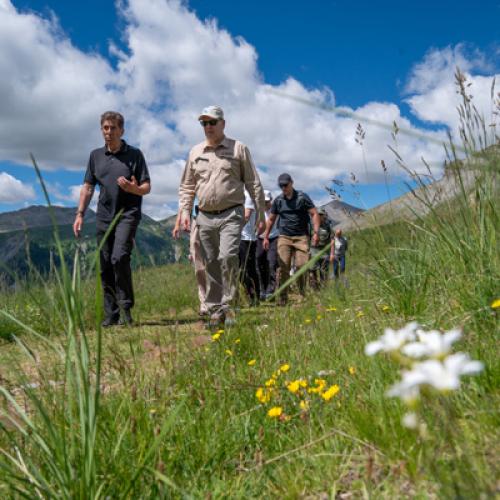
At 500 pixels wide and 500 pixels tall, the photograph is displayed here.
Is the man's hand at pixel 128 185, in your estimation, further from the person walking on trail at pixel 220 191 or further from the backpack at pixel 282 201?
the backpack at pixel 282 201

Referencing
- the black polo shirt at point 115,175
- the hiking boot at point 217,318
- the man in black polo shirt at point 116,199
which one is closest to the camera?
the hiking boot at point 217,318

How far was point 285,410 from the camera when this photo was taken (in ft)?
7.37

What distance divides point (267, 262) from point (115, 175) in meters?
4.72

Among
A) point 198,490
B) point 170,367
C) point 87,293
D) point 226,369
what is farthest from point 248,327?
point 87,293

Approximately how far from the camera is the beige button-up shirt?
549cm

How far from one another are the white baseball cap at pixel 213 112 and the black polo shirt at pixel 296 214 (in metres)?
3.64

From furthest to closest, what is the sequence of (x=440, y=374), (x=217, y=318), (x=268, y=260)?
(x=268, y=260) < (x=217, y=318) < (x=440, y=374)

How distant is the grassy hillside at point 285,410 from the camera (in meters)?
1.32

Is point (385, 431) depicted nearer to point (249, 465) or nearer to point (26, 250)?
point (249, 465)

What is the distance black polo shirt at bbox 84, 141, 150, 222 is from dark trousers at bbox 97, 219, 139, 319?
0.52 ft

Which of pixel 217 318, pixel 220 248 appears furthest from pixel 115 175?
pixel 217 318

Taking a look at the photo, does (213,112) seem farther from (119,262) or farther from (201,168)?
(119,262)

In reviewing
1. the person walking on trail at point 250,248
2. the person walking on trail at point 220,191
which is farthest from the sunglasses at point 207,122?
the person walking on trail at point 250,248

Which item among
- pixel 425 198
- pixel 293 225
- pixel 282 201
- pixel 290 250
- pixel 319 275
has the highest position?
pixel 282 201
